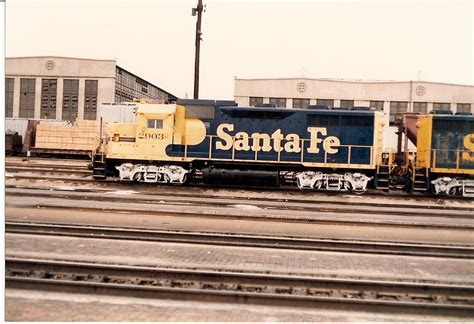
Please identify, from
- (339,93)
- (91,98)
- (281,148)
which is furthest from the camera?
(339,93)

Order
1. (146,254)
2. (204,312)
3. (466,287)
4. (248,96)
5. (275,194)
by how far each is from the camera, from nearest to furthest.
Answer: (204,312)
(466,287)
(146,254)
(275,194)
(248,96)

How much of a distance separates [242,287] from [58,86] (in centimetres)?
3579

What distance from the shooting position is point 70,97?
39.2m

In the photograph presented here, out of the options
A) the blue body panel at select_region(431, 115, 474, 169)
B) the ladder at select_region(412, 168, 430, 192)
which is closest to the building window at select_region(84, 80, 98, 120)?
the ladder at select_region(412, 168, 430, 192)

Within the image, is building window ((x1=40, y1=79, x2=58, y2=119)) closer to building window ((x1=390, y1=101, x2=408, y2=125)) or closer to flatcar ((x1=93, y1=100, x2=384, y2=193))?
flatcar ((x1=93, y1=100, x2=384, y2=193))

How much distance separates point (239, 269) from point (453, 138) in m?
14.2

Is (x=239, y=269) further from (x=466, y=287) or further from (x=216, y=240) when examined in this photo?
(x=466, y=287)

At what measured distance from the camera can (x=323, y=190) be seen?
18.9 meters

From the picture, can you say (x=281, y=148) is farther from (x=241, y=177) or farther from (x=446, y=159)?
(x=446, y=159)

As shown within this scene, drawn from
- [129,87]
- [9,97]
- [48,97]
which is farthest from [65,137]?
[129,87]

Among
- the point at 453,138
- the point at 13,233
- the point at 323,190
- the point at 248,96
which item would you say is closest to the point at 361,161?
the point at 323,190

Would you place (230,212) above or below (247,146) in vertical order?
below

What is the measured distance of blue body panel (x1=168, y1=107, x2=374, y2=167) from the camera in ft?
62.1

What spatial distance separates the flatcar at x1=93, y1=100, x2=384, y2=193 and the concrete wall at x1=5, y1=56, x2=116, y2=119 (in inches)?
801
